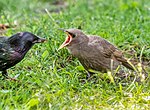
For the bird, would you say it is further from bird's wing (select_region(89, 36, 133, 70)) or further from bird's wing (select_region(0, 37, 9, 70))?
bird's wing (select_region(89, 36, 133, 70))

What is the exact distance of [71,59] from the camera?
25.9ft

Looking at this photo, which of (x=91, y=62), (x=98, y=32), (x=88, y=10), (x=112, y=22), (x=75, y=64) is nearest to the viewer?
(x=91, y=62)

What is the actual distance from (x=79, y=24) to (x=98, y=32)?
514mm

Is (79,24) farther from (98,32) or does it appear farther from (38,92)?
(38,92)

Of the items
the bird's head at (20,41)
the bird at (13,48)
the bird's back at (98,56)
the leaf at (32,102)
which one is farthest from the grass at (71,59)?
the bird's head at (20,41)

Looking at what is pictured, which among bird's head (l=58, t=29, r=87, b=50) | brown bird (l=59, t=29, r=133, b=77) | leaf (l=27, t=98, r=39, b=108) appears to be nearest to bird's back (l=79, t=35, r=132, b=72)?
brown bird (l=59, t=29, r=133, b=77)

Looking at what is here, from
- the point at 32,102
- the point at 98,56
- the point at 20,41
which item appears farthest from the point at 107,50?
the point at 32,102

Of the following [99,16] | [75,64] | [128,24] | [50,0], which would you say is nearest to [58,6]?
[50,0]

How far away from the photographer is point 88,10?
10.7 metres

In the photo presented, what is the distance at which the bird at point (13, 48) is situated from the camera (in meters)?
6.74

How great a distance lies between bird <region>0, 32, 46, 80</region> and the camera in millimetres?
6742

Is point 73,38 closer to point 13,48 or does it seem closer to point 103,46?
point 103,46

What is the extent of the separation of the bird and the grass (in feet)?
0.87

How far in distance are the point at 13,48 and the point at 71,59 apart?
1256mm
